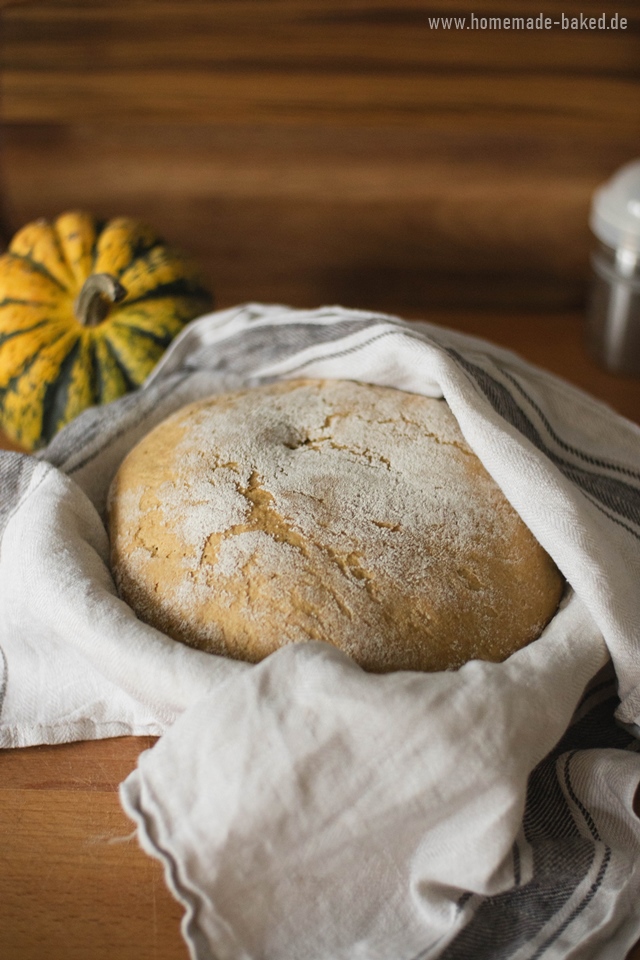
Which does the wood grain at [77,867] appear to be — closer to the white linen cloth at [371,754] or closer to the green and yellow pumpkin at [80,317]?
the white linen cloth at [371,754]

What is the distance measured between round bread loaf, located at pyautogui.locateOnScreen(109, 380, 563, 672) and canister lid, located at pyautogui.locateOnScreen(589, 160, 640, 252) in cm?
45

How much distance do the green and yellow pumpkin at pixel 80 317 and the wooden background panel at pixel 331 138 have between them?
259 mm

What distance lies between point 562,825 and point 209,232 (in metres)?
1.06

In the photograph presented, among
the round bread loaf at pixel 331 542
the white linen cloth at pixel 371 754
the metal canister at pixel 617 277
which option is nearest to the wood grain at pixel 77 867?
the white linen cloth at pixel 371 754

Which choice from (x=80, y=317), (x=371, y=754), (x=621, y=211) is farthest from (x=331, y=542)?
(x=621, y=211)

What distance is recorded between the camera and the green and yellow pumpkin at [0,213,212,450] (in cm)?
112

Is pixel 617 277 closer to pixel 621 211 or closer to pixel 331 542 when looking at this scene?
pixel 621 211

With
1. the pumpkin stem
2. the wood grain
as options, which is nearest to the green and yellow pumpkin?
the pumpkin stem

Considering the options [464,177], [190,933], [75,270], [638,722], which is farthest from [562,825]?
[464,177]

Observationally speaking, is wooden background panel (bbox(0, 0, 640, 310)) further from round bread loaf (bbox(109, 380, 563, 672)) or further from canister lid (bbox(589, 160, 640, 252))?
round bread loaf (bbox(109, 380, 563, 672))

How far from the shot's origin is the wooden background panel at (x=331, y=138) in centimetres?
129

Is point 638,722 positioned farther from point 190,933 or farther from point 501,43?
point 501,43

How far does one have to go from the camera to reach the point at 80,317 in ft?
3.67

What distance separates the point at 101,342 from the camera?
1136 mm
